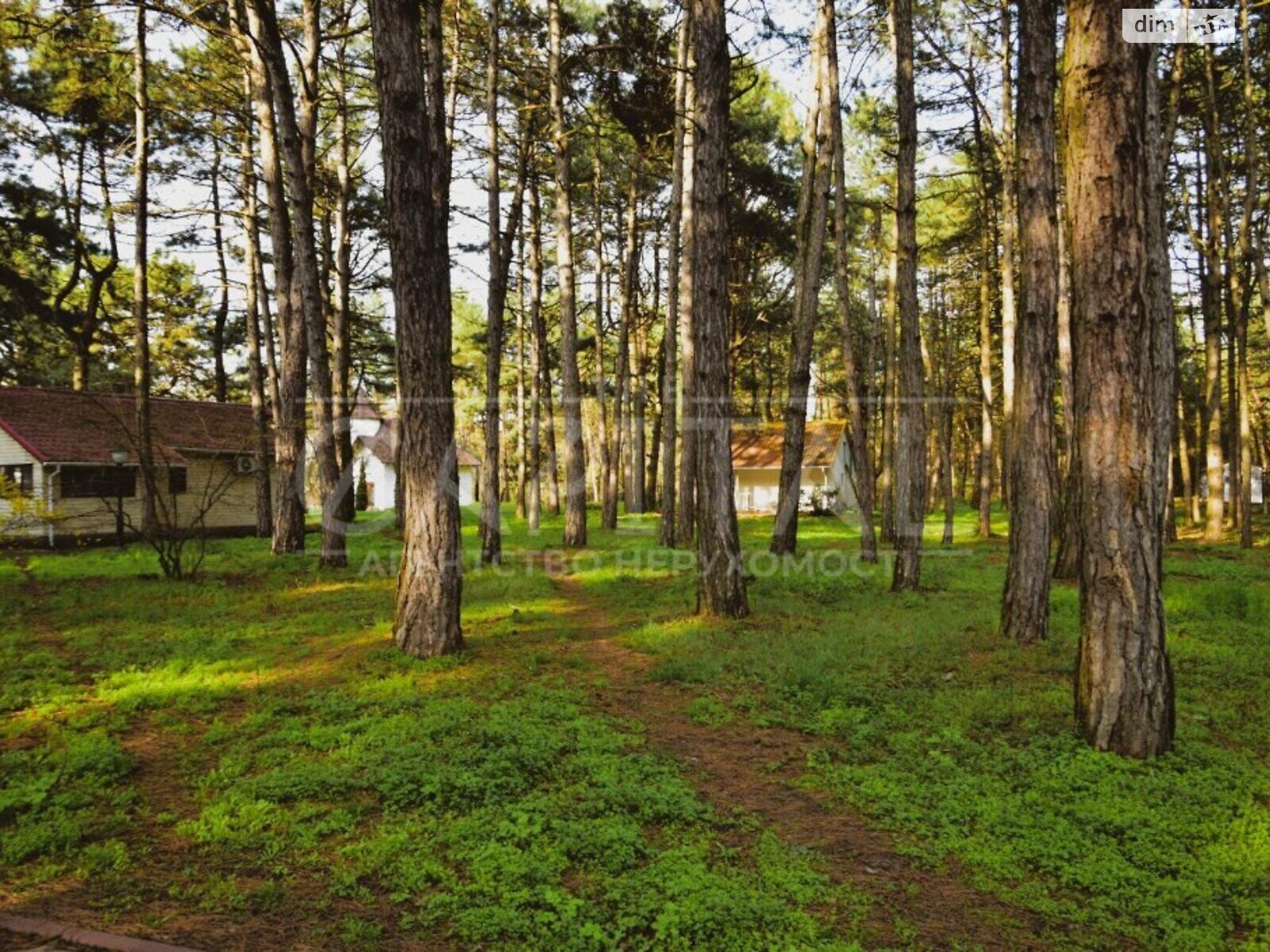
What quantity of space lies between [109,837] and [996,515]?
122ft

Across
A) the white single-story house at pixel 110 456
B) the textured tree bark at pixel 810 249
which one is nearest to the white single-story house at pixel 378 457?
the white single-story house at pixel 110 456

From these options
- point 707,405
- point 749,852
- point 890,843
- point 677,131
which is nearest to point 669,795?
point 749,852

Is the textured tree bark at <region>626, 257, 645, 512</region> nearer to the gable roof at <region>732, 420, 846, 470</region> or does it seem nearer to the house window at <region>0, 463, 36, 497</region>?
the gable roof at <region>732, 420, 846, 470</region>

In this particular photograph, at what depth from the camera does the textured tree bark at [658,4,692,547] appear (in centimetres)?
1552

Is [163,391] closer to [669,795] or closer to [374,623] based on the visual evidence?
[374,623]

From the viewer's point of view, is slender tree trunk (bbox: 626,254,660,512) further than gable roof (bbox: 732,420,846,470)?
No

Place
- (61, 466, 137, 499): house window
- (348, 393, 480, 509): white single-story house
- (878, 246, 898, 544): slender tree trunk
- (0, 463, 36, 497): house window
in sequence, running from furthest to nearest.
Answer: (348, 393, 480, 509): white single-story house
(878, 246, 898, 544): slender tree trunk
(61, 466, 137, 499): house window
(0, 463, 36, 497): house window

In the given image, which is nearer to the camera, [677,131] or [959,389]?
[677,131]

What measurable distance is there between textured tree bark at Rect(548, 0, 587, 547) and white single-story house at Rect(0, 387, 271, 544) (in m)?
8.45

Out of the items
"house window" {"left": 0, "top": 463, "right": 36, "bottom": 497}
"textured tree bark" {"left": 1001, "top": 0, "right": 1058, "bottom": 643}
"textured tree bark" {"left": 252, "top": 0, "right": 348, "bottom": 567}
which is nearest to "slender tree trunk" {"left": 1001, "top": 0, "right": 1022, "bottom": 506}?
"textured tree bark" {"left": 1001, "top": 0, "right": 1058, "bottom": 643}

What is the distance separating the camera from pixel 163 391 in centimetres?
3247

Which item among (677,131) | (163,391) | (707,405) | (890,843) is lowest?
(890,843)

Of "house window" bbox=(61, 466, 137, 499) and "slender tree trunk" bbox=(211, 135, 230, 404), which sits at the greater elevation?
"slender tree trunk" bbox=(211, 135, 230, 404)

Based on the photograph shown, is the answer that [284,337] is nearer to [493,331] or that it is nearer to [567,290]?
[493,331]
